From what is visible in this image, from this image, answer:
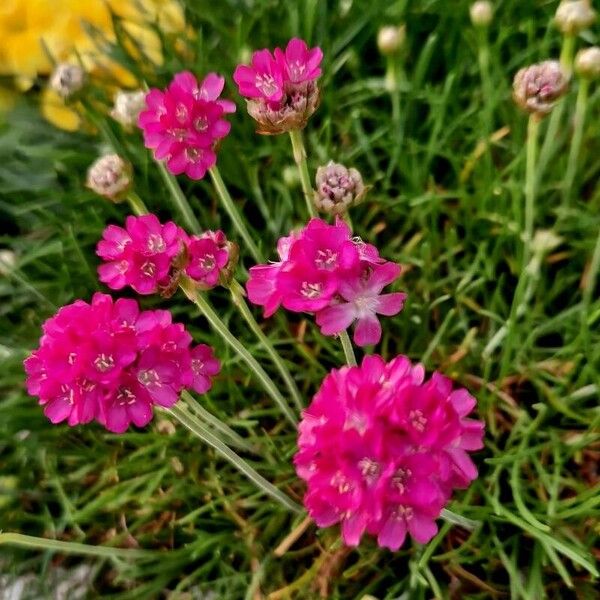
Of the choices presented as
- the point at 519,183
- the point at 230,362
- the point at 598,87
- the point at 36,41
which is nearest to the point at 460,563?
the point at 230,362

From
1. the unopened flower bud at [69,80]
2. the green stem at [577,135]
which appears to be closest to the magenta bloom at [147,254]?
the unopened flower bud at [69,80]

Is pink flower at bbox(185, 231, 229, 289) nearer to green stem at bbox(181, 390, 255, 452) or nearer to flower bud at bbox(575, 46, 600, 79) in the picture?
green stem at bbox(181, 390, 255, 452)

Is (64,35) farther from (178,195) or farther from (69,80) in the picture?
(178,195)

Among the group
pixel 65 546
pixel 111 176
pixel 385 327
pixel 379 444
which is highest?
pixel 111 176

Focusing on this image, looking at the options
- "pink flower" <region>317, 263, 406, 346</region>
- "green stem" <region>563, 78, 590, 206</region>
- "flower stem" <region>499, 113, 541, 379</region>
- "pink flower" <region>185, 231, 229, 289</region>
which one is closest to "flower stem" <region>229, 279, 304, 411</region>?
"pink flower" <region>185, 231, 229, 289</region>

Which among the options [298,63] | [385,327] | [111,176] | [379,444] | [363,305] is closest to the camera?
[379,444]

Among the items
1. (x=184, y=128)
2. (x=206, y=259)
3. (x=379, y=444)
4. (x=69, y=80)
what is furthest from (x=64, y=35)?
(x=379, y=444)
